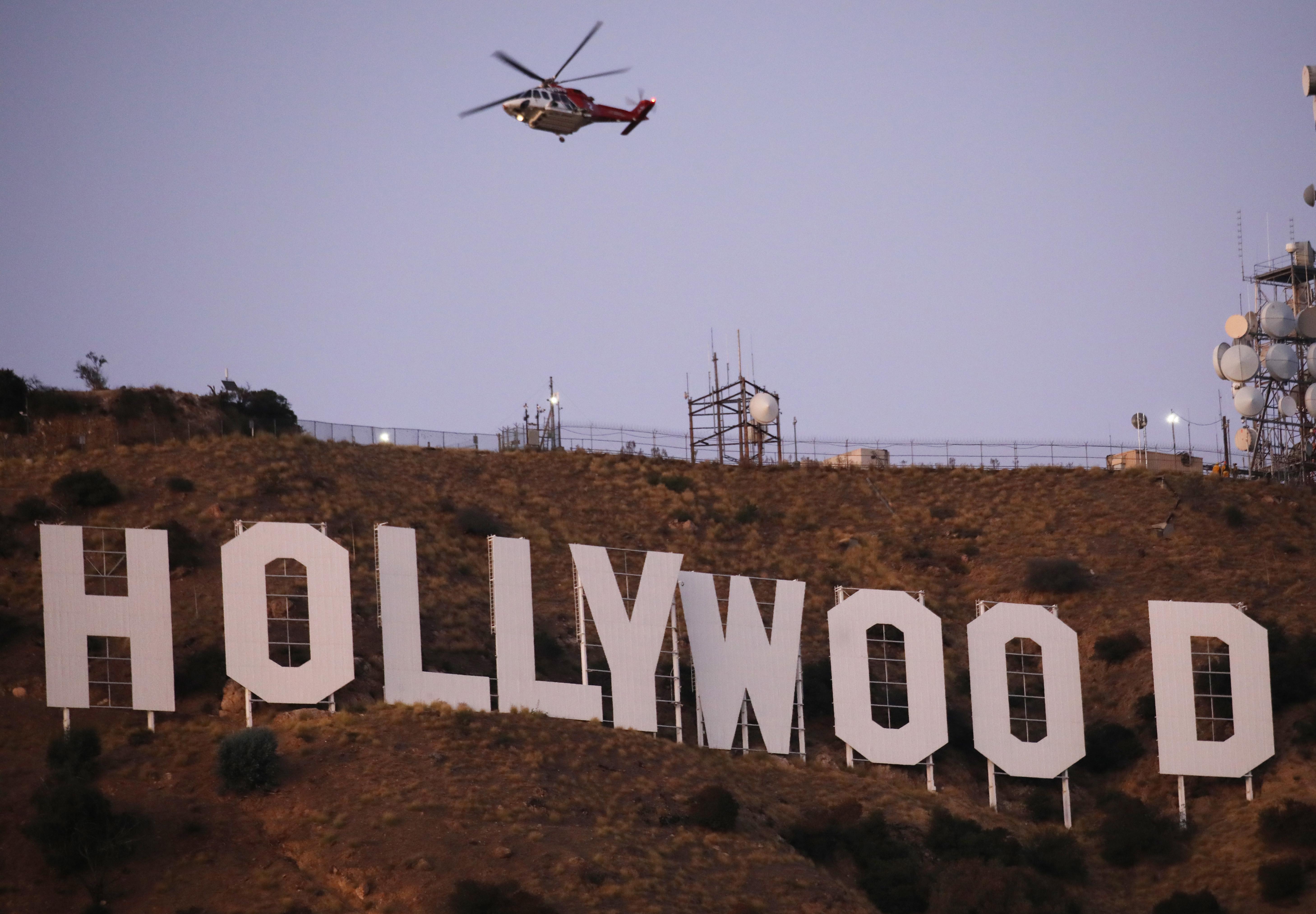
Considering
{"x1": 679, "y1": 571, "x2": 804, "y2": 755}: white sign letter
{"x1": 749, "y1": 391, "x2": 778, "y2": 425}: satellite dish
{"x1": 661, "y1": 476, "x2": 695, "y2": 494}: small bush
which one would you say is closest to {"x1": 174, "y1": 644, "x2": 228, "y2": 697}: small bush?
{"x1": 679, "y1": 571, "x2": 804, "y2": 755}: white sign letter

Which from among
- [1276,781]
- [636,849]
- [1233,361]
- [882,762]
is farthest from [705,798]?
[1233,361]

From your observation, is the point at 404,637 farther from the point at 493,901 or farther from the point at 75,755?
the point at 493,901

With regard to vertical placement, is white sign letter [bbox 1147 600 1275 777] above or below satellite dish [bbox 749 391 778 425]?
below

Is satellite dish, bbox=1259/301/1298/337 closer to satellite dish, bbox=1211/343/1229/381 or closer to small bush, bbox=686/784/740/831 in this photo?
satellite dish, bbox=1211/343/1229/381

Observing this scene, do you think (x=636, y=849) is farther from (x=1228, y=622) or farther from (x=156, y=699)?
(x=1228, y=622)

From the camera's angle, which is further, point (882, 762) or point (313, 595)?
point (882, 762)

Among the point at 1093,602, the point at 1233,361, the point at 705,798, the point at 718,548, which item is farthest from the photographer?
the point at 1233,361

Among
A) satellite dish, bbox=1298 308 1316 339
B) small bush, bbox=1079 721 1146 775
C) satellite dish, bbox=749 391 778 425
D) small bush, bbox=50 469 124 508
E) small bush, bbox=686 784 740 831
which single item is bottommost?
small bush, bbox=1079 721 1146 775
